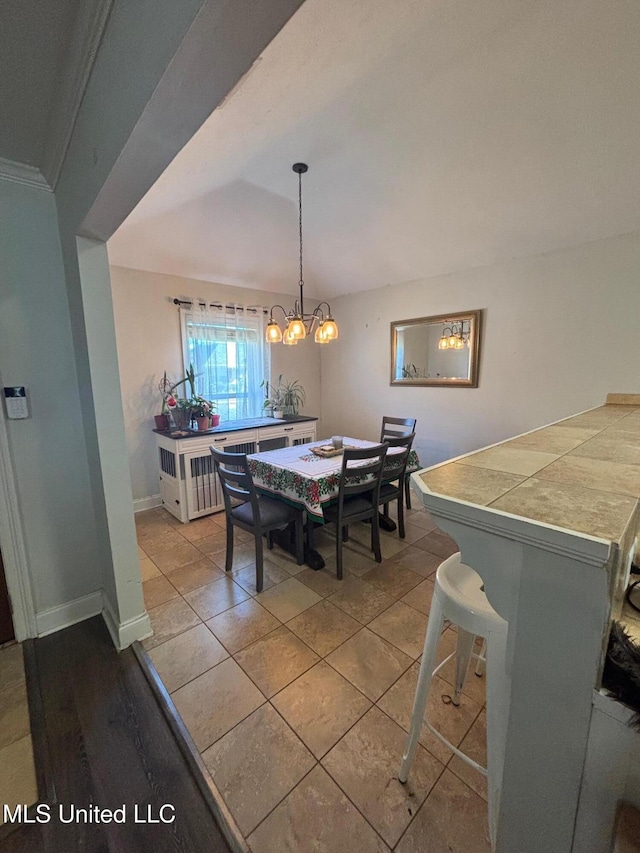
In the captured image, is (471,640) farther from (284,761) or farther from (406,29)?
(406,29)

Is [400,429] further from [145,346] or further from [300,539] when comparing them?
[145,346]

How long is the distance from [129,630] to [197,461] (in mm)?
1627

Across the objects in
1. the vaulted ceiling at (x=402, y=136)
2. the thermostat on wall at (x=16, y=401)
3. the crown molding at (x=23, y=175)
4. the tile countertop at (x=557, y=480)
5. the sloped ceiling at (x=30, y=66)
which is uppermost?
the vaulted ceiling at (x=402, y=136)

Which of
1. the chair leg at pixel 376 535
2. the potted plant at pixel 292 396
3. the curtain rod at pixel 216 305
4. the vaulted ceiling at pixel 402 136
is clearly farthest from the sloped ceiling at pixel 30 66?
the potted plant at pixel 292 396

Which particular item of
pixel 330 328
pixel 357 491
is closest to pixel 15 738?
pixel 357 491

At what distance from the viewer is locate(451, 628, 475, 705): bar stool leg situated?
136 cm

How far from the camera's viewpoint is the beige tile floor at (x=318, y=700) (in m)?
1.08

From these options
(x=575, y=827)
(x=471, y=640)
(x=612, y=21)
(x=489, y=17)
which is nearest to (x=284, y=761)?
(x=471, y=640)

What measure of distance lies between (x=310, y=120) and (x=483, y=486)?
228 centimetres

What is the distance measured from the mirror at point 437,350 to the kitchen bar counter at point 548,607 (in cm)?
297

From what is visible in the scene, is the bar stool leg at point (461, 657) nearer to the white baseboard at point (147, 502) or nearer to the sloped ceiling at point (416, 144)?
the sloped ceiling at point (416, 144)

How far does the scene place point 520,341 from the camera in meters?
3.06

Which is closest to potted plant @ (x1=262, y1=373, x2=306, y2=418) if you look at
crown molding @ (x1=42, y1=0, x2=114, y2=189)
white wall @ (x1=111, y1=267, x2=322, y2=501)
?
white wall @ (x1=111, y1=267, x2=322, y2=501)

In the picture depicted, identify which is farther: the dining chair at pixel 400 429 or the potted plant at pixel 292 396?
the potted plant at pixel 292 396
